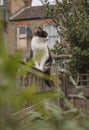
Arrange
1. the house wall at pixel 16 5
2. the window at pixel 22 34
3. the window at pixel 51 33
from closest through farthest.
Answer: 1. the window at pixel 51 33
2. the window at pixel 22 34
3. the house wall at pixel 16 5

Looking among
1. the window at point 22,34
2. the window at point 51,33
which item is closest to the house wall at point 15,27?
the window at point 22,34

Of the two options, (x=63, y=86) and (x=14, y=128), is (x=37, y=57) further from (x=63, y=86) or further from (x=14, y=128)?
(x=63, y=86)

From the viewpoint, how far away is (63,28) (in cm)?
1784

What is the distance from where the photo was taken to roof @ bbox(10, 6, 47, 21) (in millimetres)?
28541

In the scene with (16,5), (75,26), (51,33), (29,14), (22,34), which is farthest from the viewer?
(16,5)

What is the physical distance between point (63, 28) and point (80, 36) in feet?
4.28

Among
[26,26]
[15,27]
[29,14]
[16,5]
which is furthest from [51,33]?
[16,5]

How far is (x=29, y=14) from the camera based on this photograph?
96.2 feet

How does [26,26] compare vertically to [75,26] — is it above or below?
below

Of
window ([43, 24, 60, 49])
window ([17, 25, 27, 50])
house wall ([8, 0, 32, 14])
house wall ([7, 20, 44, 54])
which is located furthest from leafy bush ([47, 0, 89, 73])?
house wall ([8, 0, 32, 14])

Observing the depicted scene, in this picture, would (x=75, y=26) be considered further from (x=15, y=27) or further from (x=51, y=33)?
(x=15, y=27)

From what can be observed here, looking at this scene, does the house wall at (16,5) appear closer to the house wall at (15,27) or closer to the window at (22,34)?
the house wall at (15,27)

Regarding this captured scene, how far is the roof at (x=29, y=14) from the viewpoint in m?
28.5

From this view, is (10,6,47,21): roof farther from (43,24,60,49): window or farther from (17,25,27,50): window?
(43,24,60,49): window
